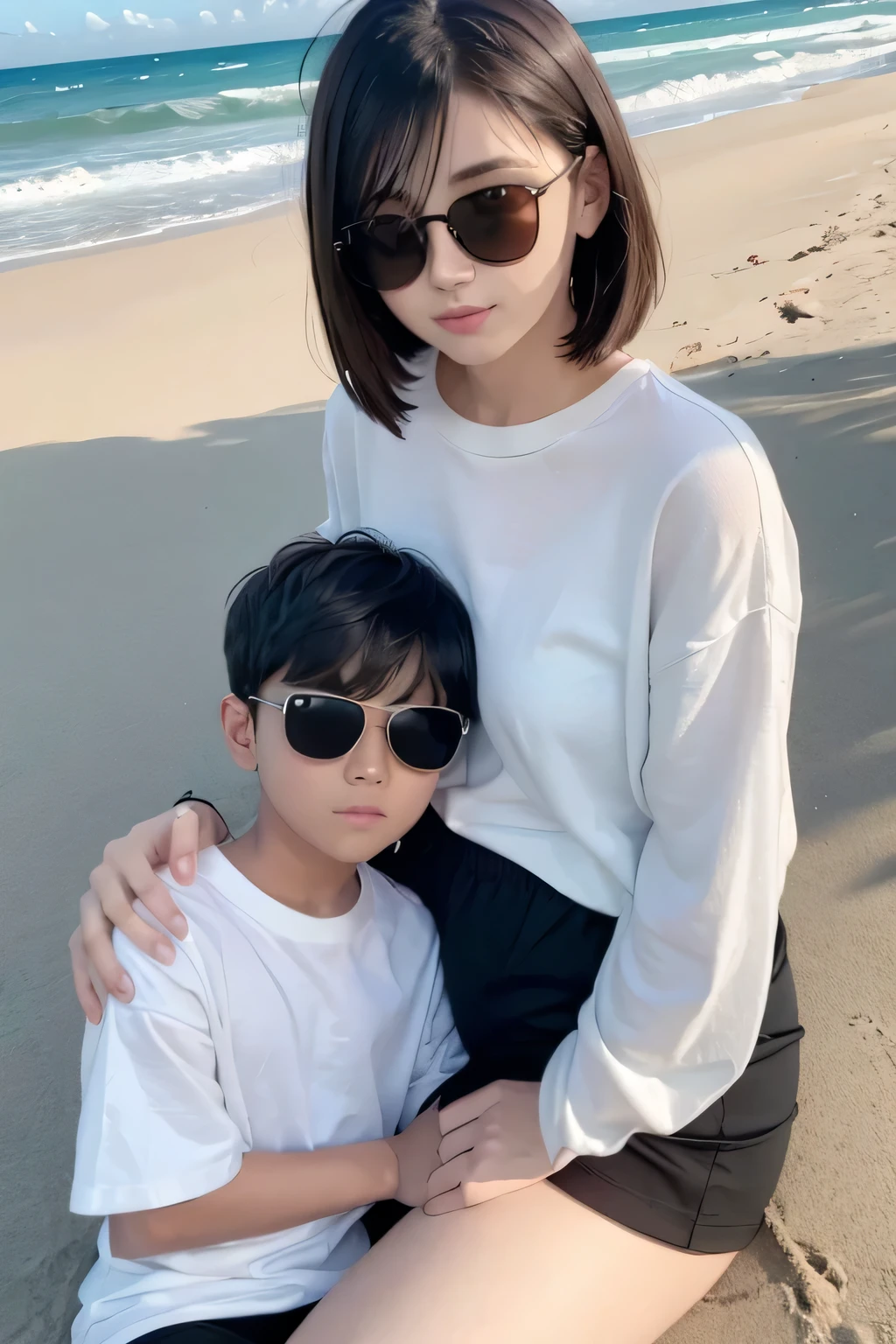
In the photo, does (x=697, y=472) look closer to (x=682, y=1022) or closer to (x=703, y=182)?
(x=682, y=1022)

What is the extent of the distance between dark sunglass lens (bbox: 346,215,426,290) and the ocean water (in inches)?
9.2

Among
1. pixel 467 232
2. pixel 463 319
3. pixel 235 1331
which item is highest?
pixel 467 232

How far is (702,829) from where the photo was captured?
1.34 meters

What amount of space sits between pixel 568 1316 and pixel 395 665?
Result: 0.91 m

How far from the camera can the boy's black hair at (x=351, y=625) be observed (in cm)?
155

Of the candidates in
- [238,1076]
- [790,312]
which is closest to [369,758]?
[238,1076]

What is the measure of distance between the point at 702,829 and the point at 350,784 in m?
0.51

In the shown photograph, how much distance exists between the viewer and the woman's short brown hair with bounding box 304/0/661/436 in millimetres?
1301

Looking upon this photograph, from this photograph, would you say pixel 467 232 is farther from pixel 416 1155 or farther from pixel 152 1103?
pixel 416 1155

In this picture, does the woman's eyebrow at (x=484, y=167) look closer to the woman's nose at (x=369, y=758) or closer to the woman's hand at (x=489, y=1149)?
the woman's nose at (x=369, y=758)

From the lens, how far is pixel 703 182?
9570 millimetres

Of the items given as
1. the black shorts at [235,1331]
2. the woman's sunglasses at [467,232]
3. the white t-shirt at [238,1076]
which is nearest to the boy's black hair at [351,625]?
the white t-shirt at [238,1076]

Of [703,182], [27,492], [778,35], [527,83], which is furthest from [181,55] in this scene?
[527,83]

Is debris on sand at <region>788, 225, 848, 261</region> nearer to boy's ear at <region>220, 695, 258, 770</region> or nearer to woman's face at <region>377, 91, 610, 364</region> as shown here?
woman's face at <region>377, 91, 610, 364</region>
